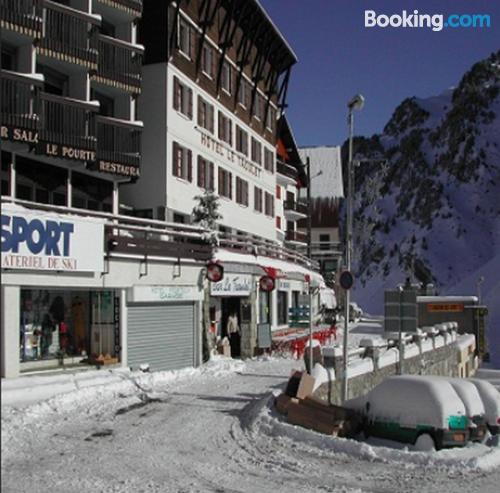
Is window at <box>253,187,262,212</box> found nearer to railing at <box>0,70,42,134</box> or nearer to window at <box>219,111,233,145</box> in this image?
window at <box>219,111,233,145</box>

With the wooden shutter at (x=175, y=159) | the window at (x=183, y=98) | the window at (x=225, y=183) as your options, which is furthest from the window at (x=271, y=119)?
the wooden shutter at (x=175, y=159)

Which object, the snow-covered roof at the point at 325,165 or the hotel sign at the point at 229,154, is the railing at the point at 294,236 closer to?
the hotel sign at the point at 229,154

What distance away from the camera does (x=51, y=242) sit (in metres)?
14.8

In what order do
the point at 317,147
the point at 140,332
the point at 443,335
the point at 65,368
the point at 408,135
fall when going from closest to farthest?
the point at 65,368 → the point at 140,332 → the point at 443,335 → the point at 317,147 → the point at 408,135

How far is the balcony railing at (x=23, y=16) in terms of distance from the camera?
62.3ft

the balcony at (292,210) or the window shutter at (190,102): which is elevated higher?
the window shutter at (190,102)

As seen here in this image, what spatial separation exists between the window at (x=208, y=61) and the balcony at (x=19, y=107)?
13.7 metres

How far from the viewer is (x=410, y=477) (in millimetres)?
10742

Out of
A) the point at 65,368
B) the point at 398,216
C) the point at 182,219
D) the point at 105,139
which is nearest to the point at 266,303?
the point at 182,219

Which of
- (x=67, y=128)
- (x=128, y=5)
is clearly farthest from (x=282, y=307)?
(x=67, y=128)

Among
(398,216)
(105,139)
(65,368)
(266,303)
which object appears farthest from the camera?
(398,216)

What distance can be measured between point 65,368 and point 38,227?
4.01 metres

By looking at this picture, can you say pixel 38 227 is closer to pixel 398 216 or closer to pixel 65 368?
pixel 65 368

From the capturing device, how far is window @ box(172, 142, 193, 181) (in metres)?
28.5
